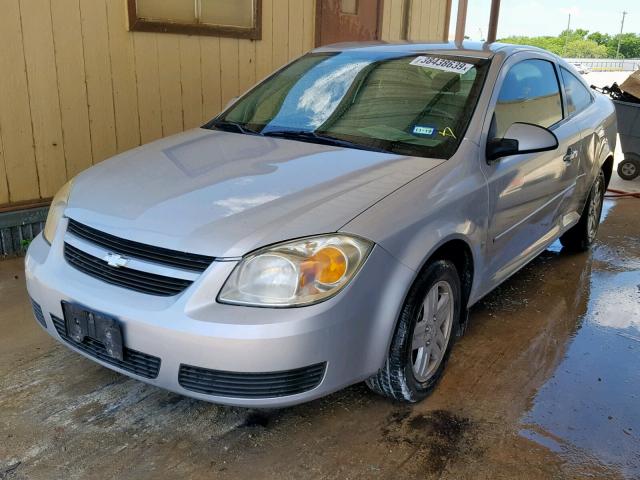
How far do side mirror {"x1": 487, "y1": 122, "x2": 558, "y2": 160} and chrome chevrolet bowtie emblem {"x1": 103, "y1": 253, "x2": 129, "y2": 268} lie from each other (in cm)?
175

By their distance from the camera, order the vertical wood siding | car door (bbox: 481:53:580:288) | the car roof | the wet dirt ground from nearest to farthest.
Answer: the wet dirt ground < car door (bbox: 481:53:580:288) < the car roof < the vertical wood siding

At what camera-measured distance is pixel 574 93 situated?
174 inches

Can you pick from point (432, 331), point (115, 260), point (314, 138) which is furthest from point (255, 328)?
point (314, 138)

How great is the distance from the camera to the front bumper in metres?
2.13

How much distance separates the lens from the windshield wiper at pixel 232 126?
11.1 feet

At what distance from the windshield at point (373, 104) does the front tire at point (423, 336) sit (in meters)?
0.61

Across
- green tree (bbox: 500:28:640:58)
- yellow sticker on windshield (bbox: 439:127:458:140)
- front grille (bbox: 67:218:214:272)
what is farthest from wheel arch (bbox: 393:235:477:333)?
green tree (bbox: 500:28:640:58)

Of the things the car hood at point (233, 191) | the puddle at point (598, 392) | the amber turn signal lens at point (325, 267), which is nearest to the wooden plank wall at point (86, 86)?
the car hood at point (233, 191)

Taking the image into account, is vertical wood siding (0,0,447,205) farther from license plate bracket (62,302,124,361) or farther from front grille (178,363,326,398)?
front grille (178,363,326,398)

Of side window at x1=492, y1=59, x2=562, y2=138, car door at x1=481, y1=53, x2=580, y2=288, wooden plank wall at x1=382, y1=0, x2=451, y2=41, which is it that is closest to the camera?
car door at x1=481, y1=53, x2=580, y2=288

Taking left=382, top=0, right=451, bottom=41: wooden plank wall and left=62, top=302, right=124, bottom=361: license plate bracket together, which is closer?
left=62, top=302, right=124, bottom=361: license plate bracket

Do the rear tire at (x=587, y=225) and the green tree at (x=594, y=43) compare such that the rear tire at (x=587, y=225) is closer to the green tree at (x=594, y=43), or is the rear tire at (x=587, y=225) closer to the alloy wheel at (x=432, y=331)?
the alloy wheel at (x=432, y=331)

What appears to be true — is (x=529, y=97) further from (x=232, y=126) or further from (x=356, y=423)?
(x=356, y=423)

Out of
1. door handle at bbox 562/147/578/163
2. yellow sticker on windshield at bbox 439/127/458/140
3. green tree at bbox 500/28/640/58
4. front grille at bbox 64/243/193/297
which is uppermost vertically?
yellow sticker on windshield at bbox 439/127/458/140
